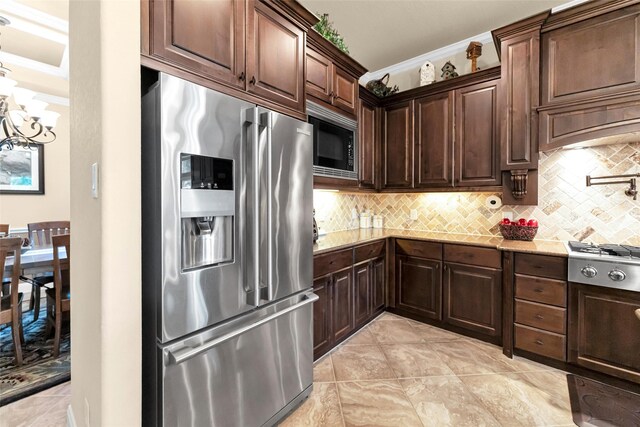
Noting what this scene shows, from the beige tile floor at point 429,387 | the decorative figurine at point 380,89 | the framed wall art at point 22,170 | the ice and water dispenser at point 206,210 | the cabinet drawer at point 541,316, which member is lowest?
the beige tile floor at point 429,387

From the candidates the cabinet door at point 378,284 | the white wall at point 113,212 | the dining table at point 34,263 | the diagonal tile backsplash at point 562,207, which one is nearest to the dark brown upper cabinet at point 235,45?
the white wall at point 113,212

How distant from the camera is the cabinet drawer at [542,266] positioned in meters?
2.22

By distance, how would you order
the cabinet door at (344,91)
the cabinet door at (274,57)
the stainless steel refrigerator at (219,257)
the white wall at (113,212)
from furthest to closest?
1. the cabinet door at (344,91)
2. the cabinet door at (274,57)
3. the stainless steel refrigerator at (219,257)
4. the white wall at (113,212)

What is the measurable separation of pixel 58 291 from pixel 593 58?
15.5ft

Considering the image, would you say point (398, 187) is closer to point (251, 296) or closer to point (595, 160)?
point (595, 160)

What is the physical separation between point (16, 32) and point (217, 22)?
10.1ft

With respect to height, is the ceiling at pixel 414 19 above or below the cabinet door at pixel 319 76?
above

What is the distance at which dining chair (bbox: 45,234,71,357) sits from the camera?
2.41 metres

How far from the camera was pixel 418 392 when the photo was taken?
6.66 feet

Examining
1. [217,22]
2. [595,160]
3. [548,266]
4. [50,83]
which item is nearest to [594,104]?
[595,160]

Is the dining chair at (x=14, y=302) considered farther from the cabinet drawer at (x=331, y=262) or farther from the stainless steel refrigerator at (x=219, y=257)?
the cabinet drawer at (x=331, y=262)

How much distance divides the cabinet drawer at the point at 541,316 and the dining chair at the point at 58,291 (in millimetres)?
3683

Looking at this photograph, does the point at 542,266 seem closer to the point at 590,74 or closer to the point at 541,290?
the point at 541,290

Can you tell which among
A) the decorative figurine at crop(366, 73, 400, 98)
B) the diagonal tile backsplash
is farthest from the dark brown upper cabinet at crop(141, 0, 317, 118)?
the decorative figurine at crop(366, 73, 400, 98)
